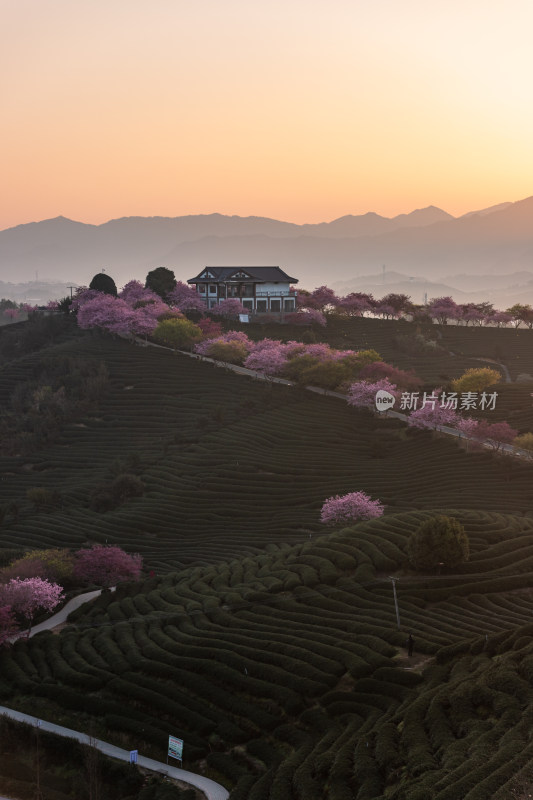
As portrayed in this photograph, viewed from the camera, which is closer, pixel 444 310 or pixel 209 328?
pixel 209 328

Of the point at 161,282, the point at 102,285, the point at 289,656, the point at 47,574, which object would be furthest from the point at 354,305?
the point at 289,656

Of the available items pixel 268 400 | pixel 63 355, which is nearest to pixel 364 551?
pixel 268 400

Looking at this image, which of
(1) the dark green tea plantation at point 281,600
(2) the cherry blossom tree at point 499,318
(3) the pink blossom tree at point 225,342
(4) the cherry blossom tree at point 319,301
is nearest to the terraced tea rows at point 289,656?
(1) the dark green tea plantation at point 281,600

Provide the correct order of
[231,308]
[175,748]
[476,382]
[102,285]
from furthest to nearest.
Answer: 1. [102,285]
2. [231,308]
3. [476,382]
4. [175,748]

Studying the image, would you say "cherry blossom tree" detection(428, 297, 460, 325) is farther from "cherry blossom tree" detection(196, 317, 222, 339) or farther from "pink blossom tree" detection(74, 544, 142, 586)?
"pink blossom tree" detection(74, 544, 142, 586)

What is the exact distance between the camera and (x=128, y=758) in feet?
123

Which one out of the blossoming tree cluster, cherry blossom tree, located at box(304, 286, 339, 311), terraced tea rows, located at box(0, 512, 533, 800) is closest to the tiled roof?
cherry blossom tree, located at box(304, 286, 339, 311)

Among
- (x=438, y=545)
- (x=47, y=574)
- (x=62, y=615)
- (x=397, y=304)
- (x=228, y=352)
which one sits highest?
(x=397, y=304)

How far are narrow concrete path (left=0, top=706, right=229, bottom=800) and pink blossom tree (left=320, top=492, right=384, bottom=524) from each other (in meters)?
34.1

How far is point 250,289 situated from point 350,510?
306 ft

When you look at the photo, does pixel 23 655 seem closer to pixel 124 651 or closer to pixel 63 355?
pixel 124 651

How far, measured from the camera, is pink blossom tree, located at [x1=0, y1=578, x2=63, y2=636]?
5359 cm

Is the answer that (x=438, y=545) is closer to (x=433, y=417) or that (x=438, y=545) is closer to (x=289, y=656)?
(x=289, y=656)

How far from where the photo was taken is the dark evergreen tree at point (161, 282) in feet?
511
